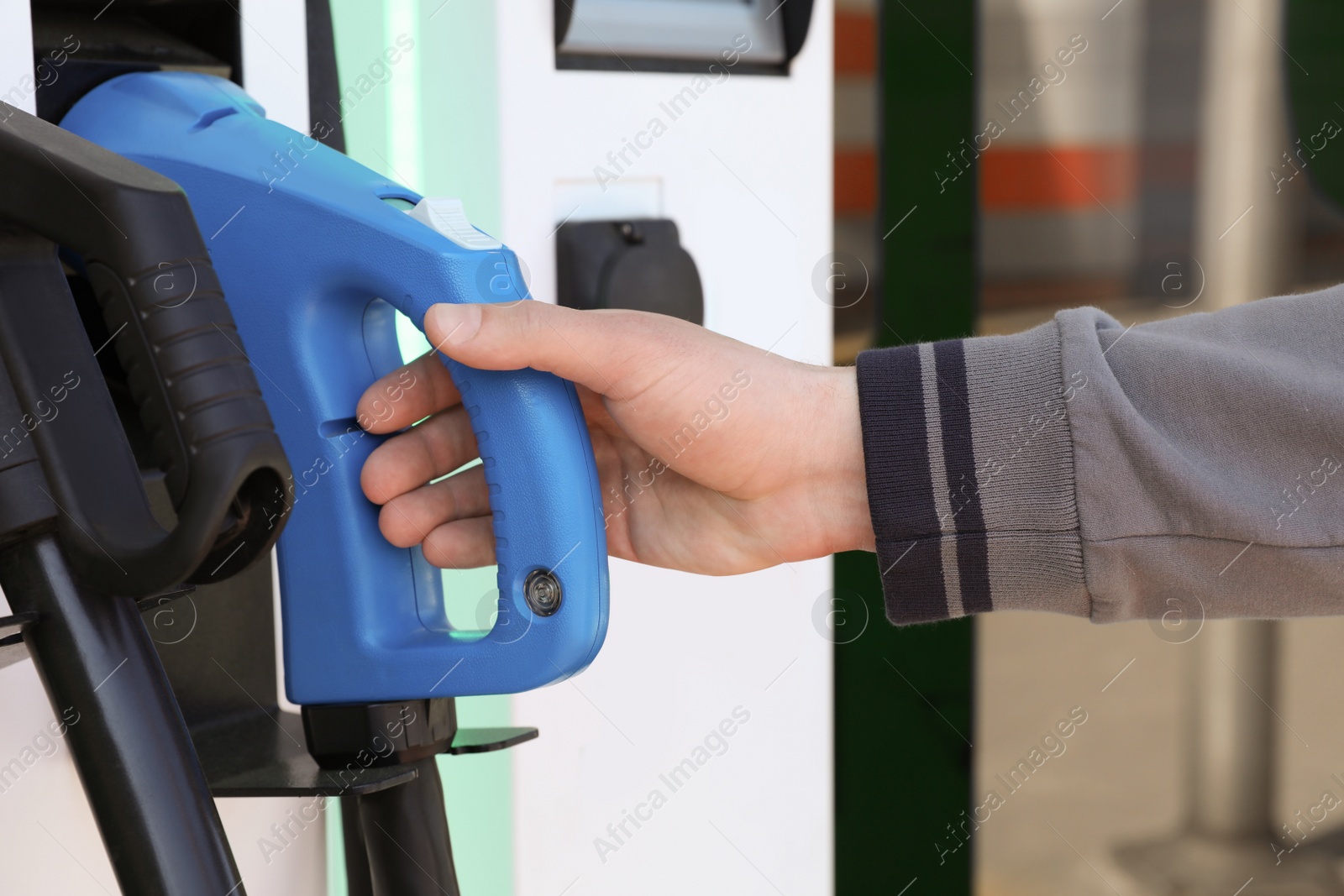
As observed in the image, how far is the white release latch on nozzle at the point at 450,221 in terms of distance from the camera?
477mm

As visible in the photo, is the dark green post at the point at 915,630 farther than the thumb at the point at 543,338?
Yes

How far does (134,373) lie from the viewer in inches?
14.7

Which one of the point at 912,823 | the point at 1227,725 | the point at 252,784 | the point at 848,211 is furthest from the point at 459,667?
the point at 1227,725

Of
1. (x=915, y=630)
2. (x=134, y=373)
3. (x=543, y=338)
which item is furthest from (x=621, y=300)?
(x=915, y=630)

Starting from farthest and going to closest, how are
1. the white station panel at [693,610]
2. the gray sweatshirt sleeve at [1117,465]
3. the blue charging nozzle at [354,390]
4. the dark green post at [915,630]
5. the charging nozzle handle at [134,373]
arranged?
the dark green post at [915,630] < the white station panel at [693,610] < the gray sweatshirt sleeve at [1117,465] < the blue charging nozzle at [354,390] < the charging nozzle handle at [134,373]

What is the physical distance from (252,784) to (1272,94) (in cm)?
207

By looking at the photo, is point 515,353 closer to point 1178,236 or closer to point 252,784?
point 252,784

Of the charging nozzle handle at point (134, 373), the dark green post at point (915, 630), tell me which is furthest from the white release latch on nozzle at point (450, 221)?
the dark green post at point (915, 630)

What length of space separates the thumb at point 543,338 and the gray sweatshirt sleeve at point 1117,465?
13cm

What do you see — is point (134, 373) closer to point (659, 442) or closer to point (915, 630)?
point (659, 442)

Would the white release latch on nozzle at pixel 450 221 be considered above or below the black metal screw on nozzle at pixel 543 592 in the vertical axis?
above

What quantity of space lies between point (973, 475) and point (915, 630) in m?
0.68

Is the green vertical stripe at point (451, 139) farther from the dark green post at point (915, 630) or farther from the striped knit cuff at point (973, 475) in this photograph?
the dark green post at point (915, 630)

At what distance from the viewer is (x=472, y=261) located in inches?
18.8
